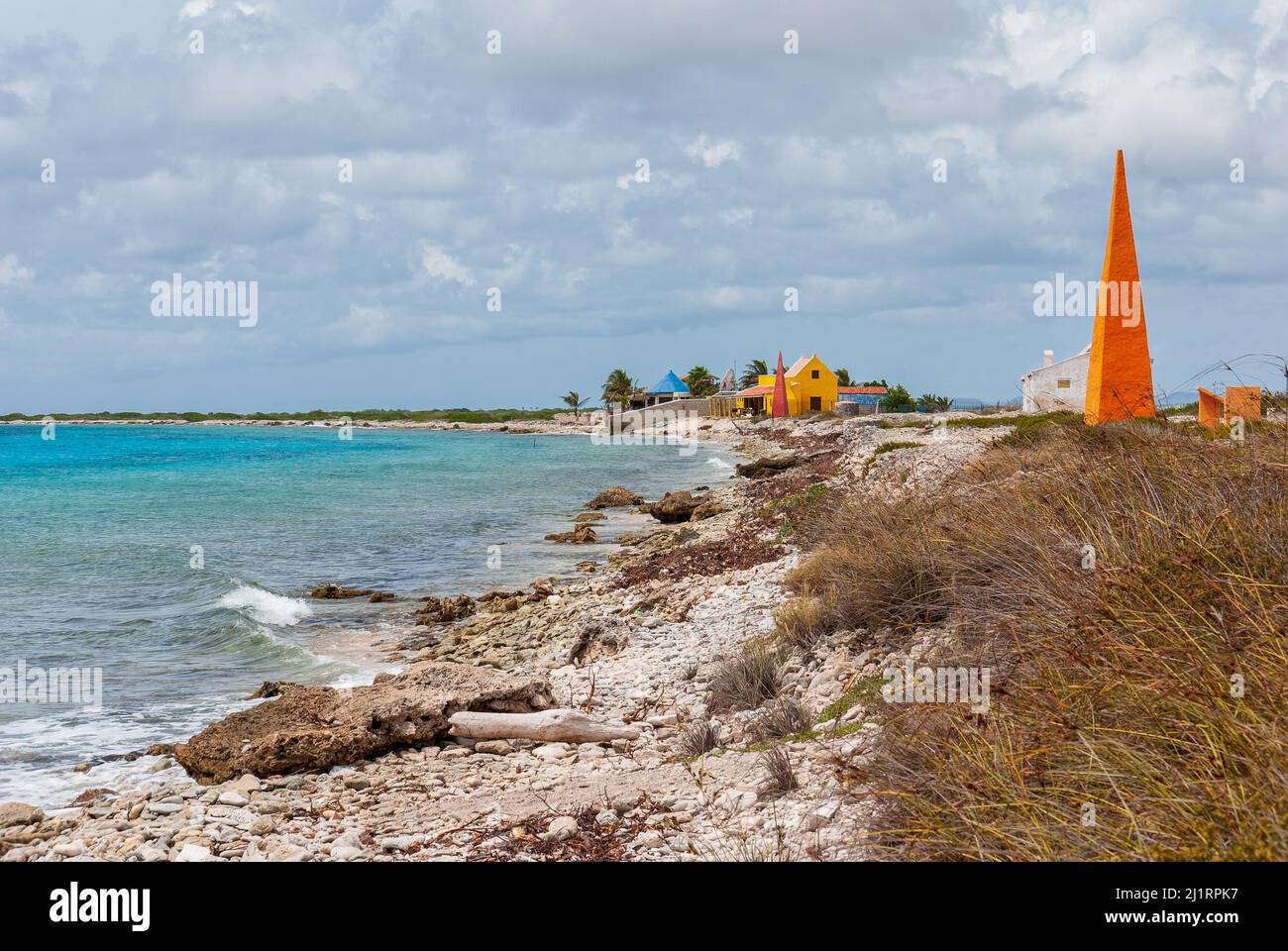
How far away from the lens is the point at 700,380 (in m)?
109

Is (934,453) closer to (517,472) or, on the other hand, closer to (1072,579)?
(1072,579)

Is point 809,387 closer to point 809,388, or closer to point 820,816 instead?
point 809,388

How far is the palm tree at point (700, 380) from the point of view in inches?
4272

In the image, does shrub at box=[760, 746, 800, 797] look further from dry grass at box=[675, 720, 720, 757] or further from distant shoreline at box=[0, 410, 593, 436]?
distant shoreline at box=[0, 410, 593, 436]

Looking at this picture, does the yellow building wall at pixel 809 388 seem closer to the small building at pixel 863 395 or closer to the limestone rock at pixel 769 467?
the small building at pixel 863 395

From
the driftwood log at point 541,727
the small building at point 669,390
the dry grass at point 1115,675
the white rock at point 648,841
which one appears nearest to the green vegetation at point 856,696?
the dry grass at point 1115,675

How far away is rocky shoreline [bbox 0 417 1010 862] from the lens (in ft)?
17.0

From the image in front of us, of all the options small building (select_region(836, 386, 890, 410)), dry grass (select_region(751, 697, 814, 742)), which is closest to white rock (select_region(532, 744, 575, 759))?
dry grass (select_region(751, 697, 814, 742))

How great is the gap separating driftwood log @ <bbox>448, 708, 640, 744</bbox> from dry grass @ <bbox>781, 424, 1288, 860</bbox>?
2.97 metres

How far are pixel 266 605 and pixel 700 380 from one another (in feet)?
314

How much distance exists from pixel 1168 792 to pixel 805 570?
23.5ft
